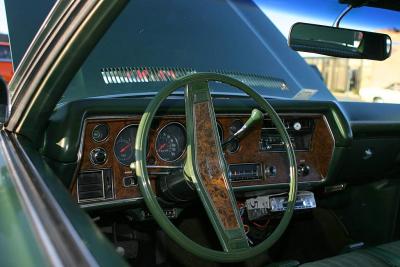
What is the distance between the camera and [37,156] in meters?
1.74

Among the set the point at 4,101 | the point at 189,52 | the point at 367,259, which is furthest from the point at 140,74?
the point at 367,259

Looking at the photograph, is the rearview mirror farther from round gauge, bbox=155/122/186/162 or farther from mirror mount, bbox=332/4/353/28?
round gauge, bbox=155/122/186/162

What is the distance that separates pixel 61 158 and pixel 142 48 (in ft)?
3.12

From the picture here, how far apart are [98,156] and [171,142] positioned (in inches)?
13.8

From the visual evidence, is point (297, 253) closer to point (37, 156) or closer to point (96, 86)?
point (96, 86)

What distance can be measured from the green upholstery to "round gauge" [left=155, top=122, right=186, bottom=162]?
2.60 ft

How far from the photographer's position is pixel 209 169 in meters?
1.90

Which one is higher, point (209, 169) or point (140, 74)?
point (140, 74)

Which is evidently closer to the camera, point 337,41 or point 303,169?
point 337,41

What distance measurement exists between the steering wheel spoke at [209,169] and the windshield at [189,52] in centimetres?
58

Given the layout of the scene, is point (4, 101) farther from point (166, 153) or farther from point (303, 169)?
point (303, 169)

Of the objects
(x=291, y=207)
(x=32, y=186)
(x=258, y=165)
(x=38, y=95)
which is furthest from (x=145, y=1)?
(x=32, y=186)

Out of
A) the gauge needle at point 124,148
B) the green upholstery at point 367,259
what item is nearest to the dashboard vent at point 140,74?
the gauge needle at point 124,148

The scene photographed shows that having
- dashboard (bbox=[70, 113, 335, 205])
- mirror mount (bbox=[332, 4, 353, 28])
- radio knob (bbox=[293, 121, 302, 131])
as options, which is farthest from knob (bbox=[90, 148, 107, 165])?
mirror mount (bbox=[332, 4, 353, 28])
